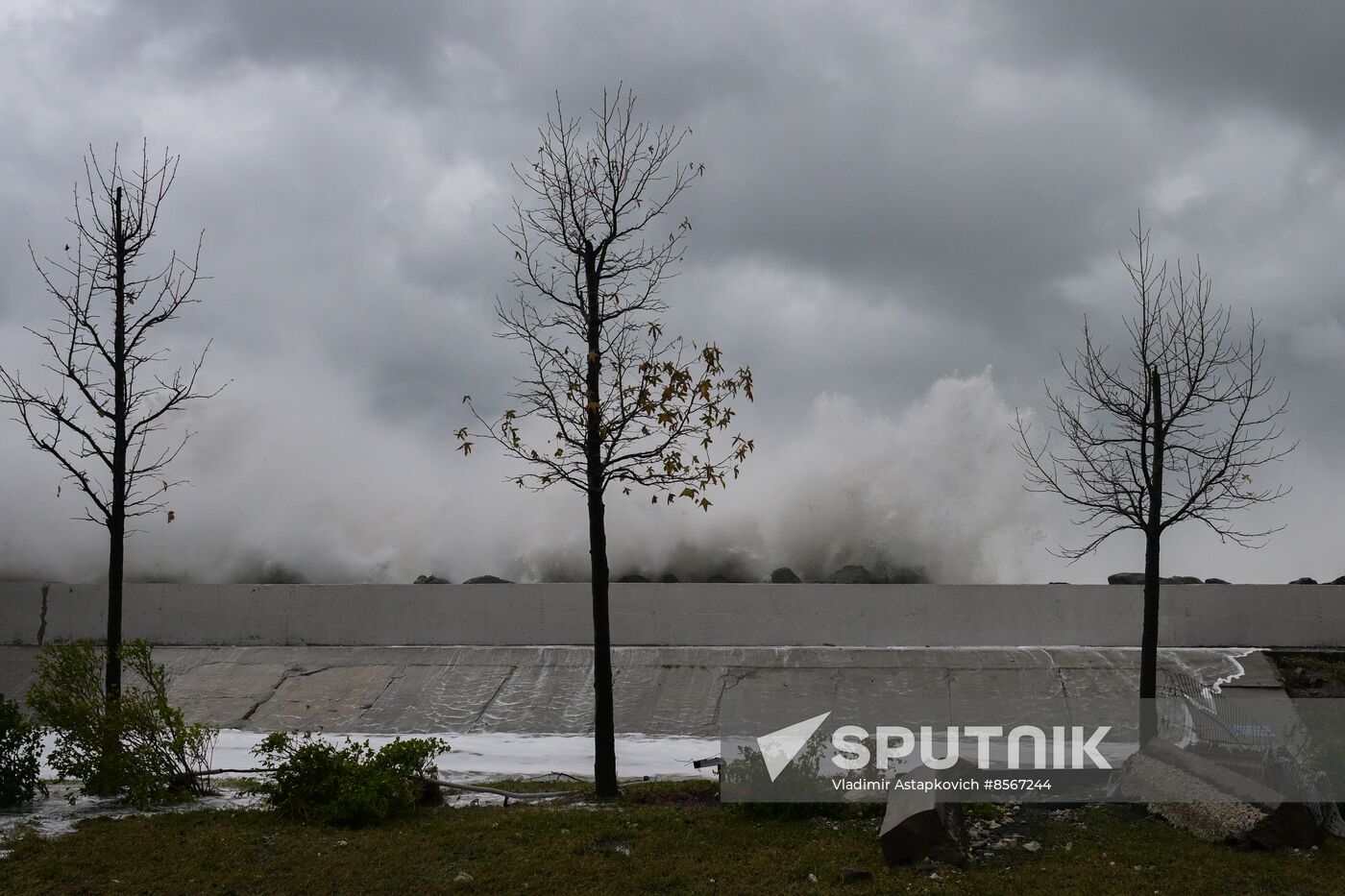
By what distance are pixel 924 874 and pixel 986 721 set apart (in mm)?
6981

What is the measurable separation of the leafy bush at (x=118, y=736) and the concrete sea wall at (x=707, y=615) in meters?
7.43

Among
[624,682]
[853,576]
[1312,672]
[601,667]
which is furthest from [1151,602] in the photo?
[853,576]

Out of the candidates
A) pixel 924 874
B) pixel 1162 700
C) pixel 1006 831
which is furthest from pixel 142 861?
pixel 1162 700

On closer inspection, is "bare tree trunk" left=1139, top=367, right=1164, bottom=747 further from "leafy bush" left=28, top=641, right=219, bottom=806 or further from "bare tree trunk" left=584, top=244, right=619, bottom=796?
"leafy bush" left=28, top=641, right=219, bottom=806

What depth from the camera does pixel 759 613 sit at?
647 inches

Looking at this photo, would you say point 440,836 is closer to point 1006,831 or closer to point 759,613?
point 1006,831

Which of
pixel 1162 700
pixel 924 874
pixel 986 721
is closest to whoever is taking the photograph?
pixel 924 874

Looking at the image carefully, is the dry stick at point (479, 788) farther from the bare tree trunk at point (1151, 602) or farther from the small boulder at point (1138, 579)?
the small boulder at point (1138, 579)

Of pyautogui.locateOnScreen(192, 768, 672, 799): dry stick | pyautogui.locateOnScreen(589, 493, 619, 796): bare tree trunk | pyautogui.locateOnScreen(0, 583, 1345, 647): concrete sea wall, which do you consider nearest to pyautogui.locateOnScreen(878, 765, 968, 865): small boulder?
pyautogui.locateOnScreen(589, 493, 619, 796): bare tree trunk

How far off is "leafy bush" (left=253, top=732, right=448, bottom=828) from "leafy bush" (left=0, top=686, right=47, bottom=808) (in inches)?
72.4

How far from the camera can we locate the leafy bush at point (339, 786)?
332 inches

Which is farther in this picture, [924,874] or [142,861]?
[142,861]

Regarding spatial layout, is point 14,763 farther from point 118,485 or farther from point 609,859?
point 609,859

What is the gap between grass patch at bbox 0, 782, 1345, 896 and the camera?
697cm
